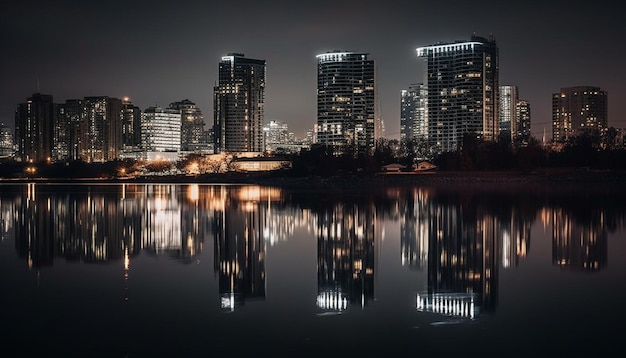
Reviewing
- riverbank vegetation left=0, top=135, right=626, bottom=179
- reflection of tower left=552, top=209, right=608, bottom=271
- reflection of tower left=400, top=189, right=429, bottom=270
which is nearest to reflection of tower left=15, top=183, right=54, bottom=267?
reflection of tower left=400, top=189, right=429, bottom=270

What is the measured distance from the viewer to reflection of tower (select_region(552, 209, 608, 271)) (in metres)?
16.9

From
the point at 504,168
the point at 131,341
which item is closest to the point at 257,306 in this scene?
the point at 131,341

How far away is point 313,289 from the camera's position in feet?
44.1

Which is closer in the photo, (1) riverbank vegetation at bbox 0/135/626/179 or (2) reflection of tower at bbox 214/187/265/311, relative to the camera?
(2) reflection of tower at bbox 214/187/265/311

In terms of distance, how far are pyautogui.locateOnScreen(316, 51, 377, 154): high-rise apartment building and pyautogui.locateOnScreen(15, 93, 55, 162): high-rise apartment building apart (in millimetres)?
80981

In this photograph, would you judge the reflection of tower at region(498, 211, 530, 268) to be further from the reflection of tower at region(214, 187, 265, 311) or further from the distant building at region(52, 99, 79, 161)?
the distant building at region(52, 99, 79, 161)

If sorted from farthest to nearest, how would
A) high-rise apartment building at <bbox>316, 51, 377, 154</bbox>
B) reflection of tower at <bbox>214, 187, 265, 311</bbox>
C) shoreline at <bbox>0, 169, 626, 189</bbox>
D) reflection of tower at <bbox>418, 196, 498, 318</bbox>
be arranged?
high-rise apartment building at <bbox>316, 51, 377, 154</bbox> < shoreline at <bbox>0, 169, 626, 189</bbox> < reflection of tower at <bbox>214, 187, 265, 311</bbox> < reflection of tower at <bbox>418, 196, 498, 318</bbox>

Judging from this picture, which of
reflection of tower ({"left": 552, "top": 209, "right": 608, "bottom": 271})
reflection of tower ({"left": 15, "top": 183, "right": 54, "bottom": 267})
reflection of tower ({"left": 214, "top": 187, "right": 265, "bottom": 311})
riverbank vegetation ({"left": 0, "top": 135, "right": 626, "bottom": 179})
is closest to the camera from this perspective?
reflection of tower ({"left": 214, "top": 187, "right": 265, "bottom": 311})

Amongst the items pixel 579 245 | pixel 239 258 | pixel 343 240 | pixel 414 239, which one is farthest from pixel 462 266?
pixel 579 245

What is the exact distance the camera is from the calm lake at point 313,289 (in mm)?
9430

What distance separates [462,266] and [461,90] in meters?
149

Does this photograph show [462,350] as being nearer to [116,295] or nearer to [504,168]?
[116,295]

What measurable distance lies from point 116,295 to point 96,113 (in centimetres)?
19593

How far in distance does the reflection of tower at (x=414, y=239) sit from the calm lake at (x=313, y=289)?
0.10 meters
